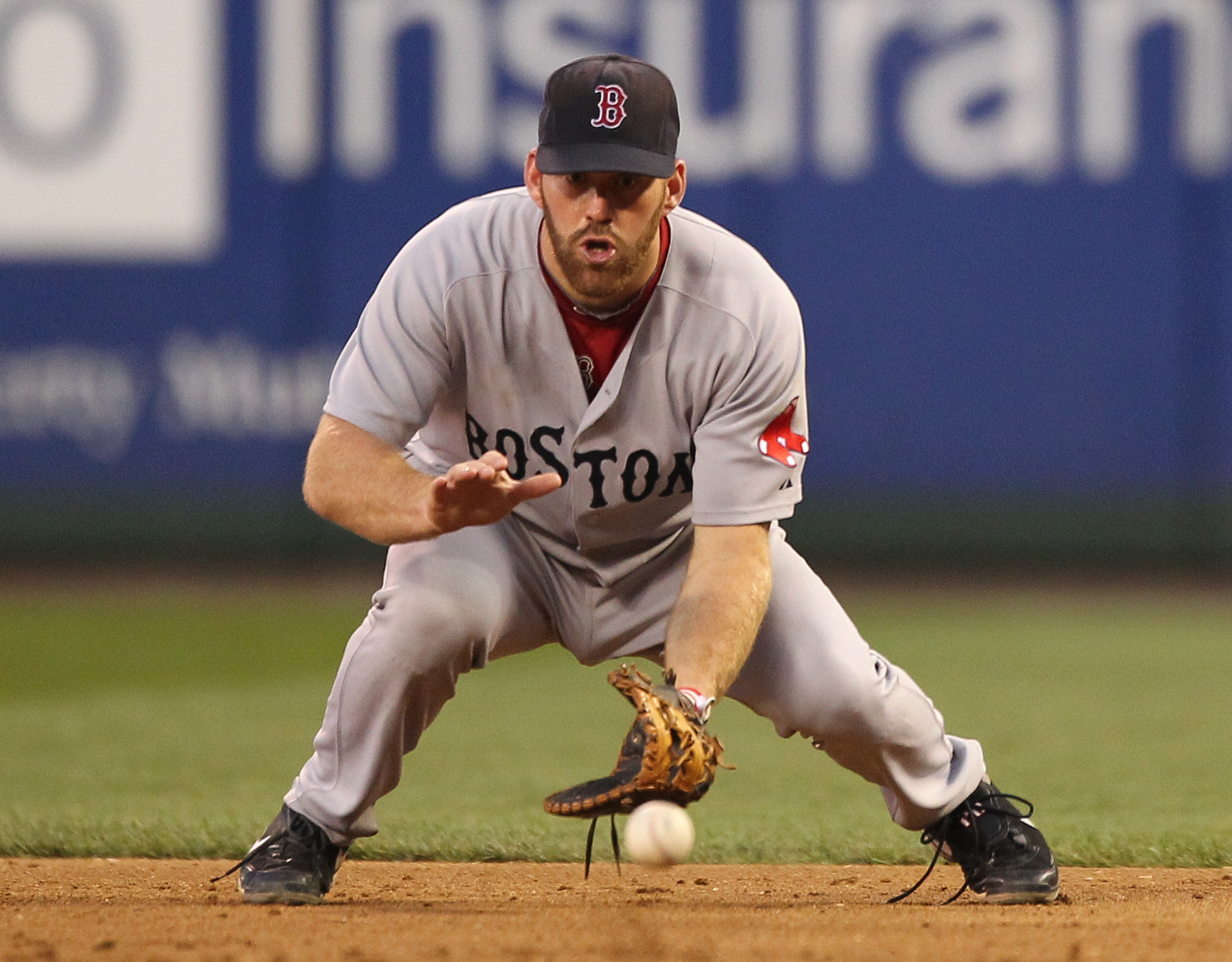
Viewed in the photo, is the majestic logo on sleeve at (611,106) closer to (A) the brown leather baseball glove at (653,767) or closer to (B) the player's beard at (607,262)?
(B) the player's beard at (607,262)

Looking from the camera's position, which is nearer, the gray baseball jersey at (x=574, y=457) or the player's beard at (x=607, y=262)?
the player's beard at (x=607, y=262)

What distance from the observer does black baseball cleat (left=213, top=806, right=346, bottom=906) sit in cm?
314

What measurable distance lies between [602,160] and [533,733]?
312 cm

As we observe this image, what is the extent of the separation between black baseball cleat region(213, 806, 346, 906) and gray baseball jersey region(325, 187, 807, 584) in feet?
2.35

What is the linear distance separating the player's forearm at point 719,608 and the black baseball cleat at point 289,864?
742 millimetres

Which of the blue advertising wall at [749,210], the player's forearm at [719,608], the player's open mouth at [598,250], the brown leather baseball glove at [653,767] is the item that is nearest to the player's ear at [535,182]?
the player's open mouth at [598,250]

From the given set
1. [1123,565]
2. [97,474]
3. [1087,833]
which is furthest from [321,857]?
[1123,565]

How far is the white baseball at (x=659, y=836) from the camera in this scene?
104 inches

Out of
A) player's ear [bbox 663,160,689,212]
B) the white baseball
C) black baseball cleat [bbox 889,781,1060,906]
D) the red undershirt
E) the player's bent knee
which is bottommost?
black baseball cleat [bbox 889,781,1060,906]

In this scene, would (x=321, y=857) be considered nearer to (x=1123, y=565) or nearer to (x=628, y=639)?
(x=628, y=639)

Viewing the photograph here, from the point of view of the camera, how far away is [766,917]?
9.82ft

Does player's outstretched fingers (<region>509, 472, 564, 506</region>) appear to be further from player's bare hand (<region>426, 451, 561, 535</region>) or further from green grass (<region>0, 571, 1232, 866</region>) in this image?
green grass (<region>0, 571, 1232, 866</region>)

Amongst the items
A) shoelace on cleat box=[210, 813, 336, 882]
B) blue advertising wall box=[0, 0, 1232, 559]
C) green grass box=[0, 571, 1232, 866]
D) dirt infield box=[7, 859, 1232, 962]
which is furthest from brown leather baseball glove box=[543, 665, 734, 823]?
blue advertising wall box=[0, 0, 1232, 559]

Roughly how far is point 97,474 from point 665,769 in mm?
7432
